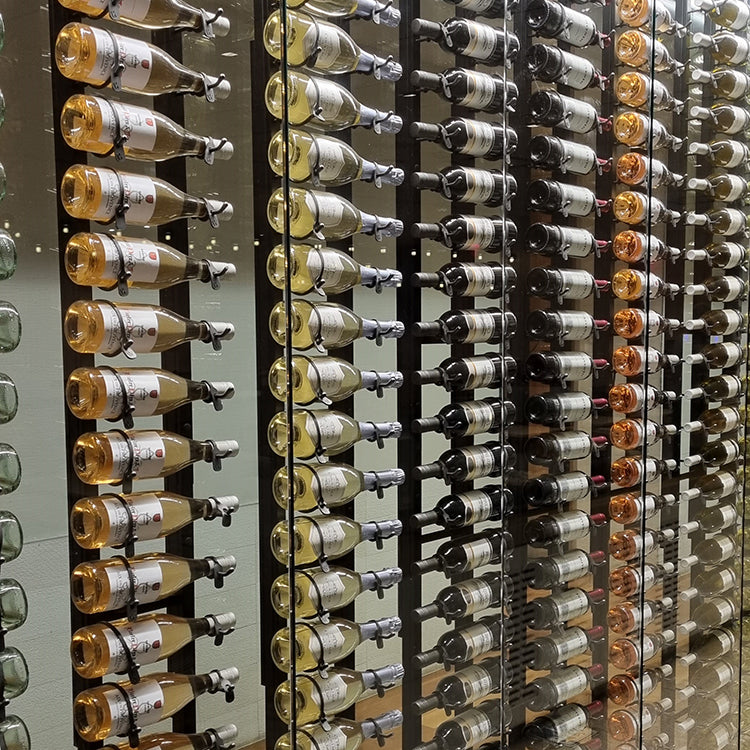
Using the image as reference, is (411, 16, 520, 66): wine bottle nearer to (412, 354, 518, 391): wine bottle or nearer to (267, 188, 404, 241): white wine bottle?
(267, 188, 404, 241): white wine bottle

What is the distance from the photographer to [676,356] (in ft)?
7.30

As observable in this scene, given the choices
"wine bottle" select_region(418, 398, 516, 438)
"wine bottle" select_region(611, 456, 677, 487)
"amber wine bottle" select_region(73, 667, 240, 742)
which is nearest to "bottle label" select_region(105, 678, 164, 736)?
"amber wine bottle" select_region(73, 667, 240, 742)

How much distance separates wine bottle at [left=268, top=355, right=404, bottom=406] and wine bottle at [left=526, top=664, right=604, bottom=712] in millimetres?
829

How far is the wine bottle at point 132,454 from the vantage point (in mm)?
1176

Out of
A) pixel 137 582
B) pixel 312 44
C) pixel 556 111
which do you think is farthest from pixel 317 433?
pixel 556 111

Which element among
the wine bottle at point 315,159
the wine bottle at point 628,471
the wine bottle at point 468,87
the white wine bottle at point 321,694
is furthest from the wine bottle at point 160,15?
the wine bottle at point 628,471

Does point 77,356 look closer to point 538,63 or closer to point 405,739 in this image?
point 405,739

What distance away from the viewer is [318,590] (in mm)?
1422

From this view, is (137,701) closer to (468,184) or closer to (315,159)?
(315,159)

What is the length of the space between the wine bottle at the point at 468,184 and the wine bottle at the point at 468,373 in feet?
0.93

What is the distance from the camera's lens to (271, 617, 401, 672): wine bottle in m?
1.40

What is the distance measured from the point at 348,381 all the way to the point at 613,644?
1.03 metres

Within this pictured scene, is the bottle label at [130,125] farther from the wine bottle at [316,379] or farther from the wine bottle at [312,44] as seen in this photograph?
the wine bottle at [316,379]

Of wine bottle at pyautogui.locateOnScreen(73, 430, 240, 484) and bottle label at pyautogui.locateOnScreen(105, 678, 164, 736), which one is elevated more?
wine bottle at pyautogui.locateOnScreen(73, 430, 240, 484)
